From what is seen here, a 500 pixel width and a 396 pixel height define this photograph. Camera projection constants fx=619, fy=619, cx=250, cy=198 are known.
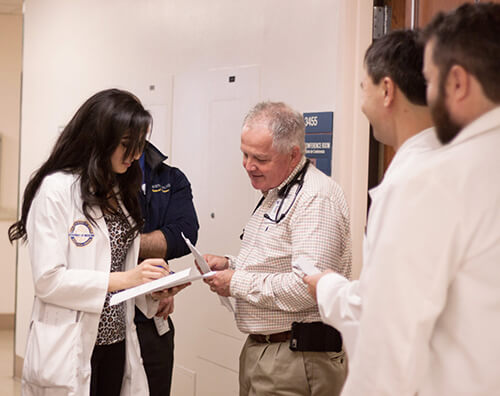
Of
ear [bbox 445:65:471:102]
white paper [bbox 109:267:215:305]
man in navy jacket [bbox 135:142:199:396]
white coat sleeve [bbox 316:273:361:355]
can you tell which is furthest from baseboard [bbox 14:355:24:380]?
ear [bbox 445:65:471:102]

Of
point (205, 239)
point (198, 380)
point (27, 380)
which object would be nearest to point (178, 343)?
point (198, 380)

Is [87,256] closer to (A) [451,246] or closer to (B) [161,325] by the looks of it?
(B) [161,325]

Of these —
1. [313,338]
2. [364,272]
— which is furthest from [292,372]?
[364,272]

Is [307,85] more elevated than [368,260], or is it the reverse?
[307,85]

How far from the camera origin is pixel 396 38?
4.67 feet

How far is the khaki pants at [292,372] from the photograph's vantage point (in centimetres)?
209

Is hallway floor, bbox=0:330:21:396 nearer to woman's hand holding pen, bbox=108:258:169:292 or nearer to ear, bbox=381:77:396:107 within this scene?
woman's hand holding pen, bbox=108:258:169:292

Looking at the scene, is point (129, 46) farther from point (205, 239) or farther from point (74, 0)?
point (205, 239)

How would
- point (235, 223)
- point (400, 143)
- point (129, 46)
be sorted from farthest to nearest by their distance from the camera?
point (129, 46) < point (235, 223) < point (400, 143)

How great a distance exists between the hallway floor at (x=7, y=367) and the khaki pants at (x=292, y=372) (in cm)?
286

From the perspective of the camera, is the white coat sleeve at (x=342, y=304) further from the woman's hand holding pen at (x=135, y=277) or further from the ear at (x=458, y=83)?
the woman's hand holding pen at (x=135, y=277)

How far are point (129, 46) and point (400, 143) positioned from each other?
9.73 ft

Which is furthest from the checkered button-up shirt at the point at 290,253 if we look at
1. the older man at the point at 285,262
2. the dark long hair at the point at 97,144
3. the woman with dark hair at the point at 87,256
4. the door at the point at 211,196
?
the door at the point at 211,196

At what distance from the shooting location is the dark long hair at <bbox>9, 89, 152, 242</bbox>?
2.12 meters
